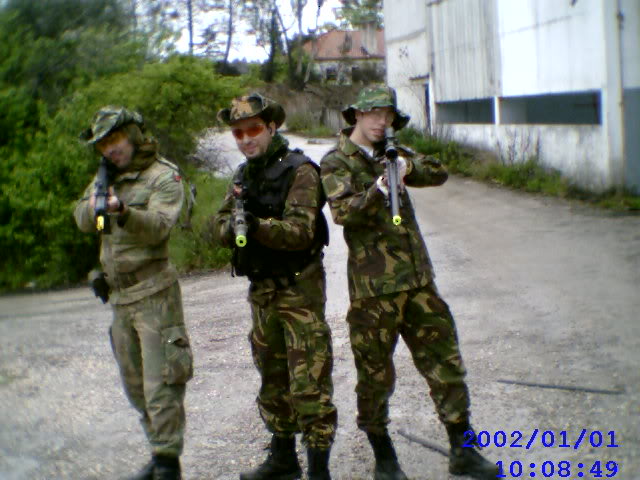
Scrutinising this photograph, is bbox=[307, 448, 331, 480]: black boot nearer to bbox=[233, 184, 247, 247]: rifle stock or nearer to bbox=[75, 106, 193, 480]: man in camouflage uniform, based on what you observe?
bbox=[75, 106, 193, 480]: man in camouflage uniform

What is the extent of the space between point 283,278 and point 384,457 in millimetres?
1001

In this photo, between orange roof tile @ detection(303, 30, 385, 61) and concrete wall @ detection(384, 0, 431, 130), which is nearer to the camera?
concrete wall @ detection(384, 0, 431, 130)

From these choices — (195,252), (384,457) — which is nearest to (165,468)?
(384,457)

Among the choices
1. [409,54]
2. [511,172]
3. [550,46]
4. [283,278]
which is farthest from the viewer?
[409,54]

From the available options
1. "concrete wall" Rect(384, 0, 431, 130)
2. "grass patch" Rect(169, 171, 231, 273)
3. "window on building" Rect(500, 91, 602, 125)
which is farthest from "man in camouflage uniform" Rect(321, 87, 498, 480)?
"concrete wall" Rect(384, 0, 431, 130)

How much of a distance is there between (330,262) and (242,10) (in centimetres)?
4164

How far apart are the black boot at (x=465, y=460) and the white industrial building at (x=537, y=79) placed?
32.4 feet

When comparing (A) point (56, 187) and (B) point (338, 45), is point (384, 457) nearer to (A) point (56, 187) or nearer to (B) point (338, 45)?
(A) point (56, 187)

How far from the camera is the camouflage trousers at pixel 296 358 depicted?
3867 millimetres

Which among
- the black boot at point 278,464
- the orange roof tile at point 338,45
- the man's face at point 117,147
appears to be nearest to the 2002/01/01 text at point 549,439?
the black boot at point 278,464

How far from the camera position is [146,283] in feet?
13.5

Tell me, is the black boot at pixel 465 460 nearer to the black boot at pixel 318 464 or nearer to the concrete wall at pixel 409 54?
the black boot at pixel 318 464

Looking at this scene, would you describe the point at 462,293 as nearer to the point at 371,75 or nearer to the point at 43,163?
the point at 43,163

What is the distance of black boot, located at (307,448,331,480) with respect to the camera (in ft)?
12.6
